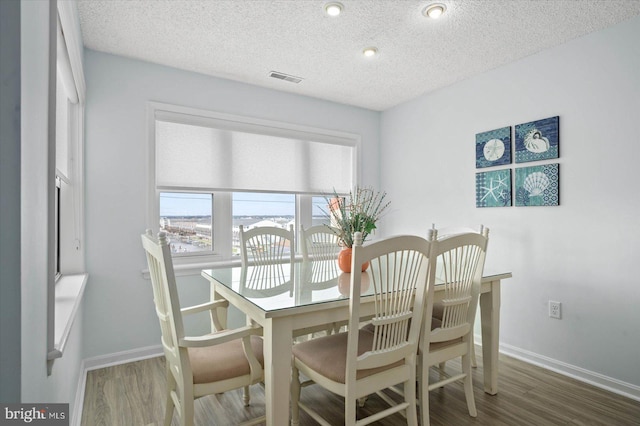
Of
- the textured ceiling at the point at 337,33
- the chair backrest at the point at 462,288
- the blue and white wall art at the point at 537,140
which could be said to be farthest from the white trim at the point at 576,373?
the textured ceiling at the point at 337,33

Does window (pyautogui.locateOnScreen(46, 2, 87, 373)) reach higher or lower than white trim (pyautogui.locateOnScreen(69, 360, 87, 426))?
higher

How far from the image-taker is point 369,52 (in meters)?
2.84

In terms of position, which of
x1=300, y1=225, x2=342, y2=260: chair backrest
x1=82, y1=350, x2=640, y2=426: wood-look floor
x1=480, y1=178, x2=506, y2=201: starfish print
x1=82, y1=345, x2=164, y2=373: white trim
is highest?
x1=480, y1=178, x2=506, y2=201: starfish print

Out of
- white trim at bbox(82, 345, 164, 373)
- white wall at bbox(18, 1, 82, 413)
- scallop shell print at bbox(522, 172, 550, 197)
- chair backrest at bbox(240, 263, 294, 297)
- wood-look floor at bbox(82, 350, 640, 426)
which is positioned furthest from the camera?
scallop shell print at bbox(522, 172, 550, 197)

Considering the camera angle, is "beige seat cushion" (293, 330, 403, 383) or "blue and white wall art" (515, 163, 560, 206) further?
"blue and white wall art" (515, 163, 560, 206)

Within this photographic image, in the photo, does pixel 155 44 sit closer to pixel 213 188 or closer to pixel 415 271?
pixel 213 188

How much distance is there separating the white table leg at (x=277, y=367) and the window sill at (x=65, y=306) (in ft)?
2.55

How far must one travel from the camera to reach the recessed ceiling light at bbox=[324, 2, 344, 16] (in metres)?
2.20

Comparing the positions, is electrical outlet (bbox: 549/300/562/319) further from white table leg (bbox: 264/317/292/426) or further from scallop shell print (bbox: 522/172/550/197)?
white table leg (bbox: 264/317/292/426)

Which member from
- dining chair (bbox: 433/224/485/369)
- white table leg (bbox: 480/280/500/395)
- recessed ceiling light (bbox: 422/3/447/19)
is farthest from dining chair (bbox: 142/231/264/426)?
recessed ceiling light (bbox: 422/3/447/19)

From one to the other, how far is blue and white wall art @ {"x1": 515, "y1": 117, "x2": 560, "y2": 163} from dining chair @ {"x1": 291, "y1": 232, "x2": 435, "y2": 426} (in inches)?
72.0

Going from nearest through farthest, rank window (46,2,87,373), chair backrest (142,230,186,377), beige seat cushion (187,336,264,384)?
chair backrest (142,230,186,377)
beige seat cushion (187,336,264,384)
window (46,2,87,373)
